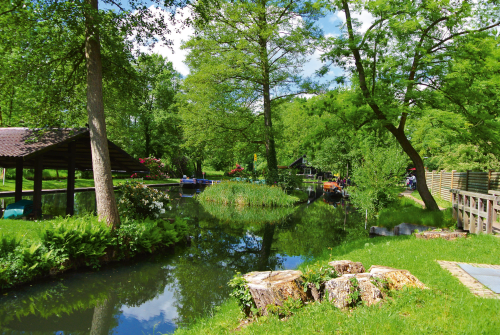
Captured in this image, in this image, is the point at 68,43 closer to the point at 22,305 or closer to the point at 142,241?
the point at 142,241

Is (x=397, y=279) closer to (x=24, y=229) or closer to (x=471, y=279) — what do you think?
(x=471, y=279)

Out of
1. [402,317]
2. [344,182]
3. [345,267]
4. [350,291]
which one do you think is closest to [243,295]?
[350,291]

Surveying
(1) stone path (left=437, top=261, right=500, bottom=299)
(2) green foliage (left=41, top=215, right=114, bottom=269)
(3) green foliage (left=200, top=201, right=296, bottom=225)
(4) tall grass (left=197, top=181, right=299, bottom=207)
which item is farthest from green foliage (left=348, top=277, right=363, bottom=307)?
(4) tall grass (left=197, top=181, right=299, bottom=207)

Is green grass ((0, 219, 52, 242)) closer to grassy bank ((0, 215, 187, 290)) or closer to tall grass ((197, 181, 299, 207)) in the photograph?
grassy bank ((0, 215, 187, 290))

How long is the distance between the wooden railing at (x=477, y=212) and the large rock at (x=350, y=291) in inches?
250

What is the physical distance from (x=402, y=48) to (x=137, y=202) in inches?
435

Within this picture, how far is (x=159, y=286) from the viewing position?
24.7 ft

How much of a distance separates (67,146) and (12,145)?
6.04 feet

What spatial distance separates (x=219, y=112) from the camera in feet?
77.9

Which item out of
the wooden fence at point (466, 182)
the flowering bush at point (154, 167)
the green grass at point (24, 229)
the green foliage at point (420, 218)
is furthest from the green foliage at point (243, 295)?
the flowering bush at point (154, 167)

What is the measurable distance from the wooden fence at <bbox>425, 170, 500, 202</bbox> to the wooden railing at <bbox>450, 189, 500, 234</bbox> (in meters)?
1.15

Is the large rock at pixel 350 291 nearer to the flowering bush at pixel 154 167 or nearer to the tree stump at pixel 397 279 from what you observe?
the tree stump at pixel 397 279

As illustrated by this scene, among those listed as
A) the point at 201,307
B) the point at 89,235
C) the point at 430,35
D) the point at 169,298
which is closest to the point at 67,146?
the point at 89,235

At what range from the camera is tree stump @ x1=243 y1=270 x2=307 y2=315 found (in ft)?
15.2
